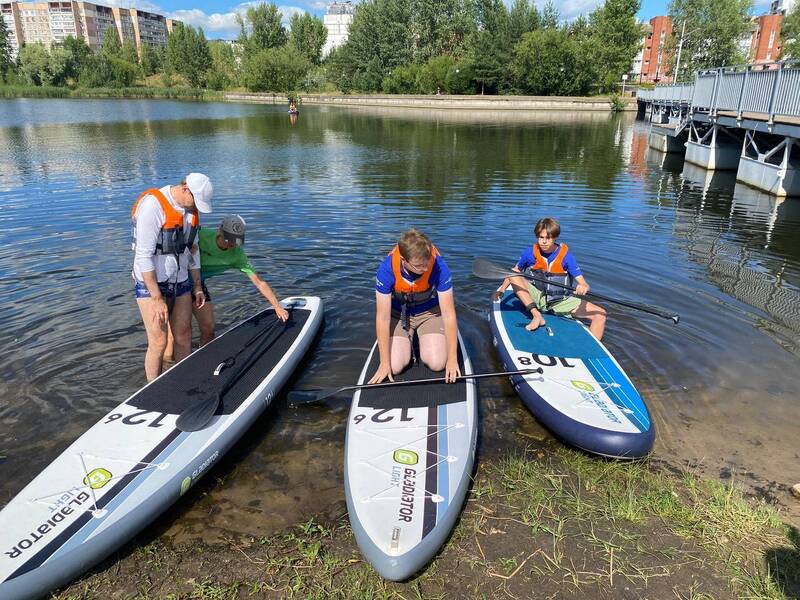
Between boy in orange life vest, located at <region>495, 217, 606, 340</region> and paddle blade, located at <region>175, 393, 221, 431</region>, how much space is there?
12.4 ft

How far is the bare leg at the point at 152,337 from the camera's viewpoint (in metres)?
5.14

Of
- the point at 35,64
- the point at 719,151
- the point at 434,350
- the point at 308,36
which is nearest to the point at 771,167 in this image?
the point at 719,151

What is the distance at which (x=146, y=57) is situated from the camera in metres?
115

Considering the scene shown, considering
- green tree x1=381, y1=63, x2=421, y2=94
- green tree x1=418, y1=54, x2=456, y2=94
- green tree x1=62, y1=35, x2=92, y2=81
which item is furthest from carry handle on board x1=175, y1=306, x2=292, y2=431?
green tree x1=62, y1=35, x2=92, y2=81

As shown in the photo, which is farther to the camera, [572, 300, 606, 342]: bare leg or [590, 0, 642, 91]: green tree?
[590, 0, 642, 91]: green tree

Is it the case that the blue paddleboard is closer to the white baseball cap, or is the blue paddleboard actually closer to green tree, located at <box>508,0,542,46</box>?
the white baseball cap

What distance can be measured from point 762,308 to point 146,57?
133673 millimetres

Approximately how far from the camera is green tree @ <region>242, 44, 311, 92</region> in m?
86.6

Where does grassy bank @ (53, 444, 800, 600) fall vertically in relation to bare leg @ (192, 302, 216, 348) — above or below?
below

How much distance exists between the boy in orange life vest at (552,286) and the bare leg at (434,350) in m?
1.53

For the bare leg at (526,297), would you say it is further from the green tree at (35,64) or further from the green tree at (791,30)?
the green tree at (35,64)

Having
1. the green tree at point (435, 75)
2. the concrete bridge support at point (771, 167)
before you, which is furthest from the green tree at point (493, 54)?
the concrete bridge support at point (771, 167)

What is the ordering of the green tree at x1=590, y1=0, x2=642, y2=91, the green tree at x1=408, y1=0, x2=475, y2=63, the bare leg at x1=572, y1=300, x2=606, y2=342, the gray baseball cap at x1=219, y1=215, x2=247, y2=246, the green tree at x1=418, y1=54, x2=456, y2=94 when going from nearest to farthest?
the gray baseball cap at x1=219, y1=215, x2=247, y2=246
the bare leg at x1=572, y1=300, x2=606, y2=342
the green tree at x1=590, y1=0, x2=642, y2=91
the green tree at x1=418, y1=54, x2=456, y2=94
the green tree at x1=408, y1=0, x2=475, y2=63

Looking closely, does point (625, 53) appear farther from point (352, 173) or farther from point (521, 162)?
point (352, 173)
